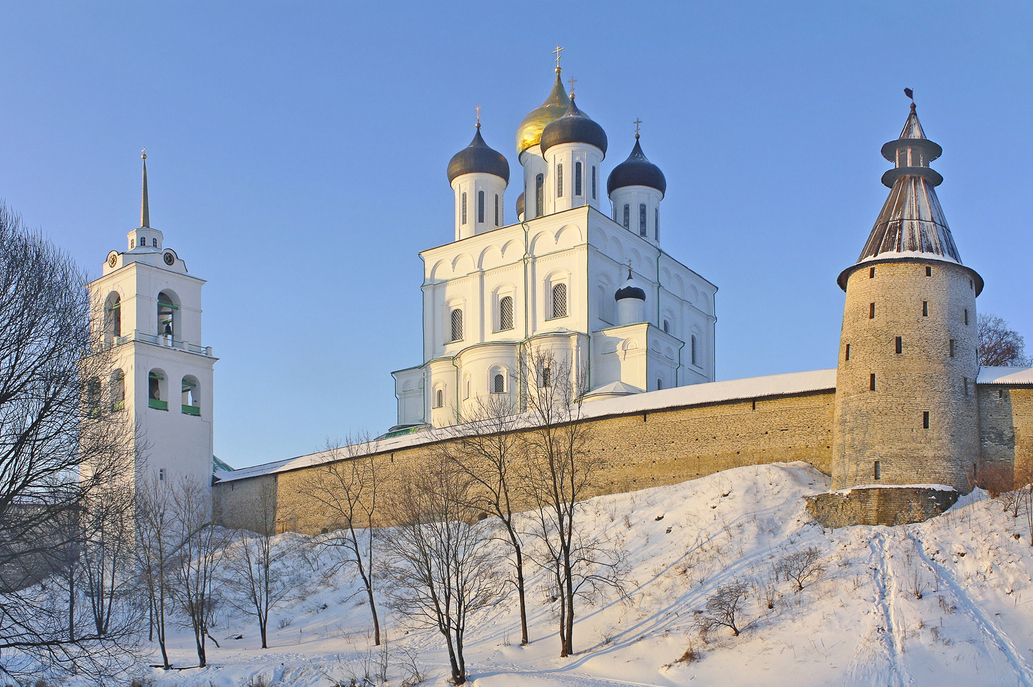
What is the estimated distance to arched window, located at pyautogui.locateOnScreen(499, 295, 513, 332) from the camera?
40000 millimetres

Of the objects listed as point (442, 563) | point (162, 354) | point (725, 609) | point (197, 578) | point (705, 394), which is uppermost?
point (162, 354)

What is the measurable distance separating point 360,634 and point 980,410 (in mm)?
13869

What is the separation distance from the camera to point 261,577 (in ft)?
91.3

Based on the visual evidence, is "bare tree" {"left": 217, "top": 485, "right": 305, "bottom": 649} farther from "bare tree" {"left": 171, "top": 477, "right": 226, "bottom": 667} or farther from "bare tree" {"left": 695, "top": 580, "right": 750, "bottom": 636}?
"bare tree" {"left": 695, "top": 580, "right": 750, "bottom": 636}

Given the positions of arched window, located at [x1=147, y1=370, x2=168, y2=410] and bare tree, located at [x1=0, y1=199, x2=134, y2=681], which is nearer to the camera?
bare tree, located at [x1=0, y1=199, x2=134, y2=681]

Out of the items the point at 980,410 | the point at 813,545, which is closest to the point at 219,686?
the point at 813,545

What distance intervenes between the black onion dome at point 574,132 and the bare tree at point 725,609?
22.3 metres

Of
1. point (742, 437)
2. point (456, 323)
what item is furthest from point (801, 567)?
point (456, 323)

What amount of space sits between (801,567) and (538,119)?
25.3 m

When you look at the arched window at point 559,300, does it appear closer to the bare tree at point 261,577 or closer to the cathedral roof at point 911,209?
the bare tree at point 261,577

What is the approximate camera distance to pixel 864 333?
24.2 metres

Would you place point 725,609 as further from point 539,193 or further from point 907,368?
point 539,193

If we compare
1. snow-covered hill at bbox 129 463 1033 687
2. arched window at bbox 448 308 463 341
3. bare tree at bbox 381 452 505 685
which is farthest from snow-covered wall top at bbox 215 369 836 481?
arched window at bbox 448 308 463 341

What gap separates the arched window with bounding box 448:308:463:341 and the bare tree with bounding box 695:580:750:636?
70.1 ft
